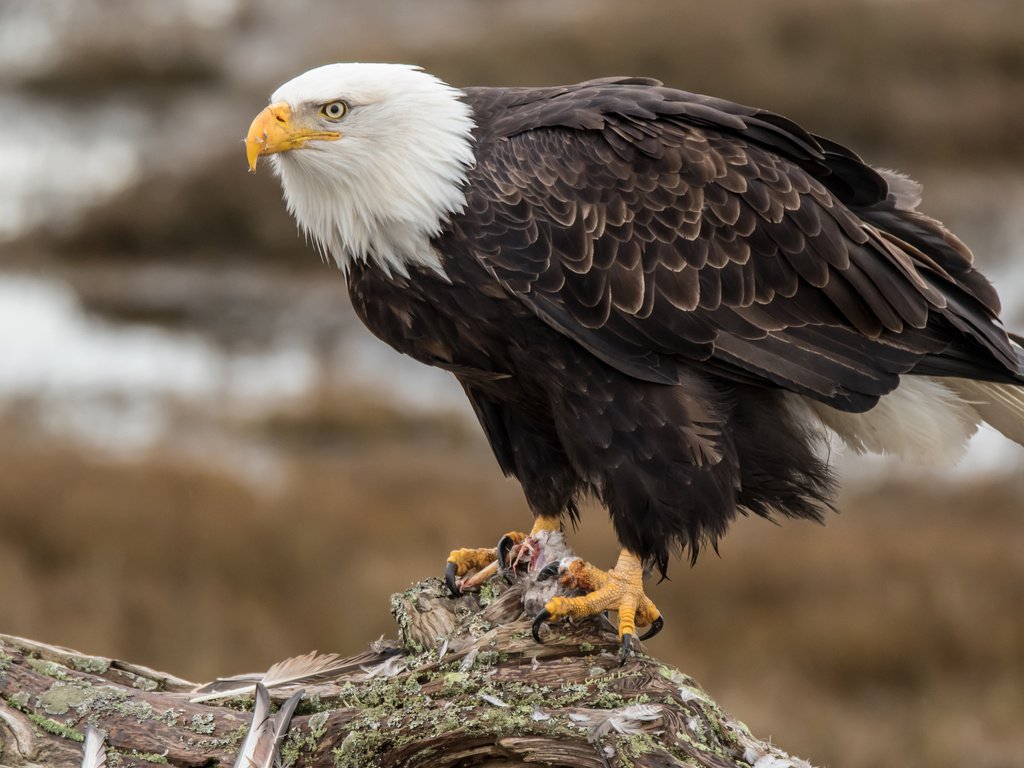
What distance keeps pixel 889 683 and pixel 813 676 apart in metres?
0.53

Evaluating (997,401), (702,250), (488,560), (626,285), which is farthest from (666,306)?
(997,401)

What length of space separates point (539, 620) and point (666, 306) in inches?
50.3

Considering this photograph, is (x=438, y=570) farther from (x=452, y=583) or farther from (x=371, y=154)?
(x=371, y=154)

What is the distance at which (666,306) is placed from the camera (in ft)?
16.0

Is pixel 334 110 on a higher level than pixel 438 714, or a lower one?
higher

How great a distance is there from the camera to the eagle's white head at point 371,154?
4.76 meters

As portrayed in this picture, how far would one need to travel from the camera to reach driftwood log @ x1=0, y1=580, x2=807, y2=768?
4.29 m

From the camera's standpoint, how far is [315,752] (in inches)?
174

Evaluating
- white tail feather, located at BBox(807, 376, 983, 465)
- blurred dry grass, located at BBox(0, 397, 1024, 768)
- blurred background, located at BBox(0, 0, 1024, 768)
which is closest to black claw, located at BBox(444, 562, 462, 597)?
white tail feather, located at BBox(807, 376, 983, 465)

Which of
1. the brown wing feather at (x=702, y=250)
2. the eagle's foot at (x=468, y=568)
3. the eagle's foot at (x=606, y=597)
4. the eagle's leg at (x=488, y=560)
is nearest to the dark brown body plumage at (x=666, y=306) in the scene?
the brown wing feather at (x=702, y=250)

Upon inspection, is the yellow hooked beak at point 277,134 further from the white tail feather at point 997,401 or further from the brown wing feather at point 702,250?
the white tail feather at point 997,401

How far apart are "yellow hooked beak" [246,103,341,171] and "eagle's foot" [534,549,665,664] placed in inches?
73.2

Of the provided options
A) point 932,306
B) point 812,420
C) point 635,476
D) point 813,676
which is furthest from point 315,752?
point 813,676

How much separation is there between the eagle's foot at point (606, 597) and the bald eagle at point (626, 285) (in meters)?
0.01
